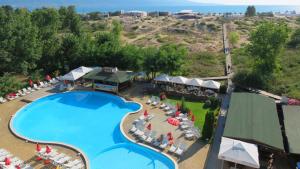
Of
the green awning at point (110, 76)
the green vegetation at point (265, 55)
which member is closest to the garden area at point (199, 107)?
the green awning at point (110, 76)

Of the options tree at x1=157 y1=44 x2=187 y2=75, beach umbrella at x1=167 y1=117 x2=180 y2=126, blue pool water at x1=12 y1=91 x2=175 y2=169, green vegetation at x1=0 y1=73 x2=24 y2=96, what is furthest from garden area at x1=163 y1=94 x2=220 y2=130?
green vegetation at x1=0 y1=73 x2=24 y2=96

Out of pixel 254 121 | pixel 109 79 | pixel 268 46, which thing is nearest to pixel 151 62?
pixel 109 79

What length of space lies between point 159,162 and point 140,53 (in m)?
17.3

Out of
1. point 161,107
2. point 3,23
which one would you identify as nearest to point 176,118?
point 161,107

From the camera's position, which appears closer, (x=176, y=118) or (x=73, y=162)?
(x=73, y=162)

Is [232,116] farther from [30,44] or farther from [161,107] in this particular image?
[30,44]

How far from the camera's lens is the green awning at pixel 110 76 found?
1139 inches

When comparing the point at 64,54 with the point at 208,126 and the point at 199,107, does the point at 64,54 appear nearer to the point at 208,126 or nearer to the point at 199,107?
the point at 199,107

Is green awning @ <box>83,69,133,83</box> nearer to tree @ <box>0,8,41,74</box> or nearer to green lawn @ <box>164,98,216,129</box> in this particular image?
green lawn @ <box>164,98,216,129</box>

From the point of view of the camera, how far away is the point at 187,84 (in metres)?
28.0

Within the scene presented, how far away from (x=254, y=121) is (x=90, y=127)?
13511mm

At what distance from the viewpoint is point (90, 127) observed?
22.6 meters

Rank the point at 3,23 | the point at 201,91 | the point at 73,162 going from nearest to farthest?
the point at 73,162, the point at 201,91, the point at 3,23

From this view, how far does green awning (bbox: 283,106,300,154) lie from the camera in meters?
15.9
